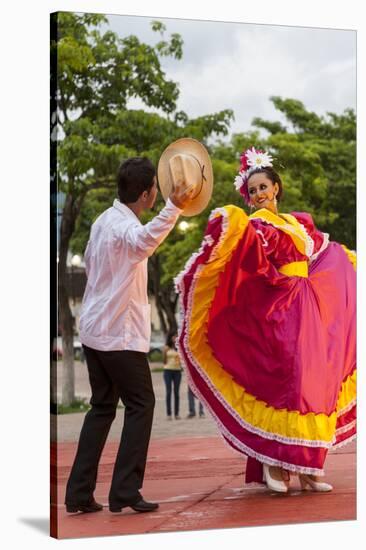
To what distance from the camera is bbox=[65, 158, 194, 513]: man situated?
623cm

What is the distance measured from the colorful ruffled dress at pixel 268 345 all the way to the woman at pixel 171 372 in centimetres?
5

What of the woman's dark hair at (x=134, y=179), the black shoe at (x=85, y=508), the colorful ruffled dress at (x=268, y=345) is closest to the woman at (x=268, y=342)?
the colorful ruffled dress at (x=268, y=345)

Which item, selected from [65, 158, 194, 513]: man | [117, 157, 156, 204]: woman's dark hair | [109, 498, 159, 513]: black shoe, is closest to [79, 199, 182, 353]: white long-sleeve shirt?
[65, 158, 194, 513]: man

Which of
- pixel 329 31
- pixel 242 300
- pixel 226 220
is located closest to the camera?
pixel 226 220

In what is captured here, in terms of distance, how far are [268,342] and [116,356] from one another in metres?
0.91

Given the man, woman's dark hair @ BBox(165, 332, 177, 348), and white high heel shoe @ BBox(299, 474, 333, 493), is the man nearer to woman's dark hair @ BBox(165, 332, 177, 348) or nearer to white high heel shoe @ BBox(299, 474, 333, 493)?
woman's dark hair @ BBox(165, 332, 177, 348)

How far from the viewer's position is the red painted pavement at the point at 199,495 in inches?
246

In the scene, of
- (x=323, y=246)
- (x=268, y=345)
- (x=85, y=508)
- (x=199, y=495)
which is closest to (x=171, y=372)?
(x=268, y=345)

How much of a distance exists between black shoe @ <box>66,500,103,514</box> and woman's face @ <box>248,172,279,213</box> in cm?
181

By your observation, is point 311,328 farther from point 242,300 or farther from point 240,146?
point 240,146

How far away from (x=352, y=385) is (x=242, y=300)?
898mm

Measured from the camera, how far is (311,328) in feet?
22.1

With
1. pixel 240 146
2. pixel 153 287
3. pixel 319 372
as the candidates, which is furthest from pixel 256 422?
pixel 240 146

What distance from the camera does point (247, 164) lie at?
6.93 metres
